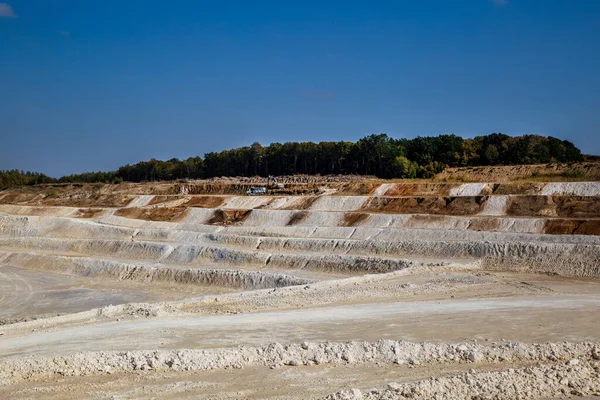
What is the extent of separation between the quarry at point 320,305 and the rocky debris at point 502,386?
0.13 feet

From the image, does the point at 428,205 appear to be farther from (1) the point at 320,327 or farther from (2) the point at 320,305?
(1) the point at 320,327

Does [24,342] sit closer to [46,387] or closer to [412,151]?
[46,387]

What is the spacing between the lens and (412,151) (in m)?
97.3

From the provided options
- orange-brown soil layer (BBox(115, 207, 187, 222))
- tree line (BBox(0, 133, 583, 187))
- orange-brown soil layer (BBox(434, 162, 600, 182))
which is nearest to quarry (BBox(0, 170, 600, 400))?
orange-brown soil layer (BBox(115, 207, 187, 222))

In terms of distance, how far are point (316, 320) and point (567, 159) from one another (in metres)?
81.3

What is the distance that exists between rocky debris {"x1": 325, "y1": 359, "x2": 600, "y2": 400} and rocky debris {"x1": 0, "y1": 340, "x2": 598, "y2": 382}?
1.07 metres

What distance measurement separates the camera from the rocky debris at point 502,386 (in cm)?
1112

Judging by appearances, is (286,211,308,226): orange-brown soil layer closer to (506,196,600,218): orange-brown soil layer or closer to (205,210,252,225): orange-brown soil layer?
(205,210,252,225): orange-brown soil layer

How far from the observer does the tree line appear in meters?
87.8

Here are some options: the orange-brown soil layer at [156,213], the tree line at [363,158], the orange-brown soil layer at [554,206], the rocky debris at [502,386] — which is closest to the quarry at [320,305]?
the rocky debris at [502,386]

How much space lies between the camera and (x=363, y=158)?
4119 inches

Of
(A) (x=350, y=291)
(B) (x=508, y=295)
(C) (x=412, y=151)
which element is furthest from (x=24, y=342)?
(C) (x=412, y=151)

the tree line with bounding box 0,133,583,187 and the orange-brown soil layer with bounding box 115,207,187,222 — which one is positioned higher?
the tree line with bounding box 0,133,583,187

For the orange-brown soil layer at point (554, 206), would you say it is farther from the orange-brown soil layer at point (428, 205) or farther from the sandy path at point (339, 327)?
the sandy path at point (339, 327)
